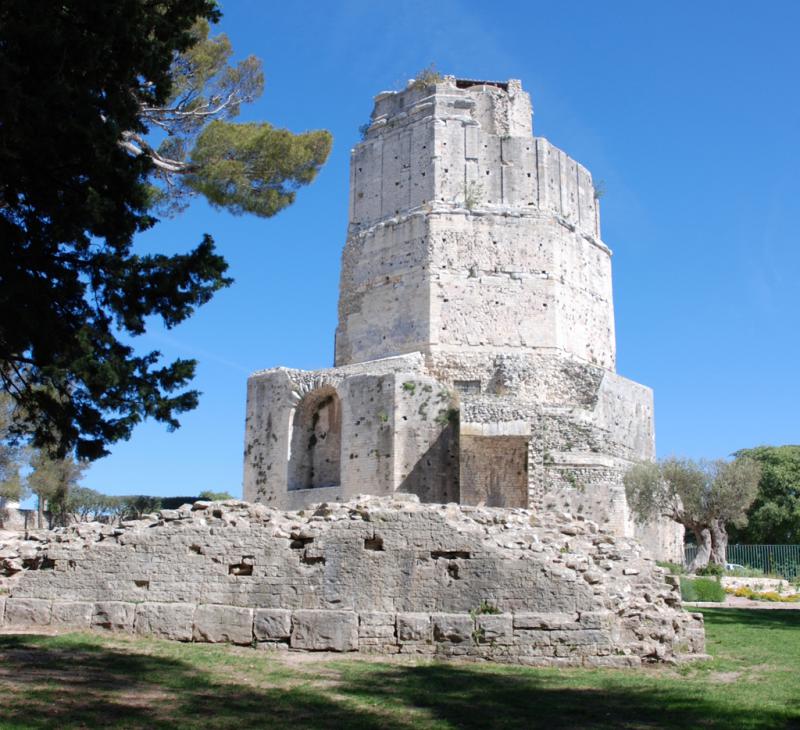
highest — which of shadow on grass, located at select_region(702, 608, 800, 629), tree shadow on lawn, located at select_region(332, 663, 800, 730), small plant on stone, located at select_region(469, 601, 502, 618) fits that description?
small plant on stone, located at select_region(469, 601, 502, 618)

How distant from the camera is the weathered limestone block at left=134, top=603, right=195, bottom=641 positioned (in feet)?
29.8

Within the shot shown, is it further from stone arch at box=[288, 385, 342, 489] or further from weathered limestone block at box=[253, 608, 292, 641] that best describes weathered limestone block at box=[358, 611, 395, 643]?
stone arch at box=[288, 385, 342, 489]

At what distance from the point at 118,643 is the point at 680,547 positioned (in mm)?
18480

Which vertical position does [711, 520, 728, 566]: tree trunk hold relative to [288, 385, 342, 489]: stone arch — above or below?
below

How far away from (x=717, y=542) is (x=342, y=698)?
18069 millimetres

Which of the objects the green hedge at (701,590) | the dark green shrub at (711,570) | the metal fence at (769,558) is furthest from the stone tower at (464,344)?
the metal fence at (769,558)

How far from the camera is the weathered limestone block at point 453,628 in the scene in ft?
Result: 28.3

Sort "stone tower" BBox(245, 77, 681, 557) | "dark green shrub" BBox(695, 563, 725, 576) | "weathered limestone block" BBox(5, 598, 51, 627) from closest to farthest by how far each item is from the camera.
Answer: "weathered limestone block" BBox(5, 598, 51, 627) → "stone tower" BBox(245, 77, 681, 557) → "dark green shrub" BBox(695, 563, 725, 576)

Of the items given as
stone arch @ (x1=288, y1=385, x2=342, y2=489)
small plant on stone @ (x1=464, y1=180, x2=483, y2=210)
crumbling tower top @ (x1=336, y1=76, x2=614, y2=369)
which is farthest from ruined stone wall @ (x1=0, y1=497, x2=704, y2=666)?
small plant on stone @ (x1=464, y1=180, x2=483, y2=210)

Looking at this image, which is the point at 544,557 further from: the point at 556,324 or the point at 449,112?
the point at 449,112

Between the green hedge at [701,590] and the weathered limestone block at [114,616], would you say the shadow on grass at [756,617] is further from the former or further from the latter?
the weathered limestone block at [114,616]

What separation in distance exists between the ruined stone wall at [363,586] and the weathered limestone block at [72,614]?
0.05 feet

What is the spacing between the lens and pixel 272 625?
8.87 metres

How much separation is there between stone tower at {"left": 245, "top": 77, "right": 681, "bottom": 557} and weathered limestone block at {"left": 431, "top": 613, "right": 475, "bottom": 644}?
9686mm
